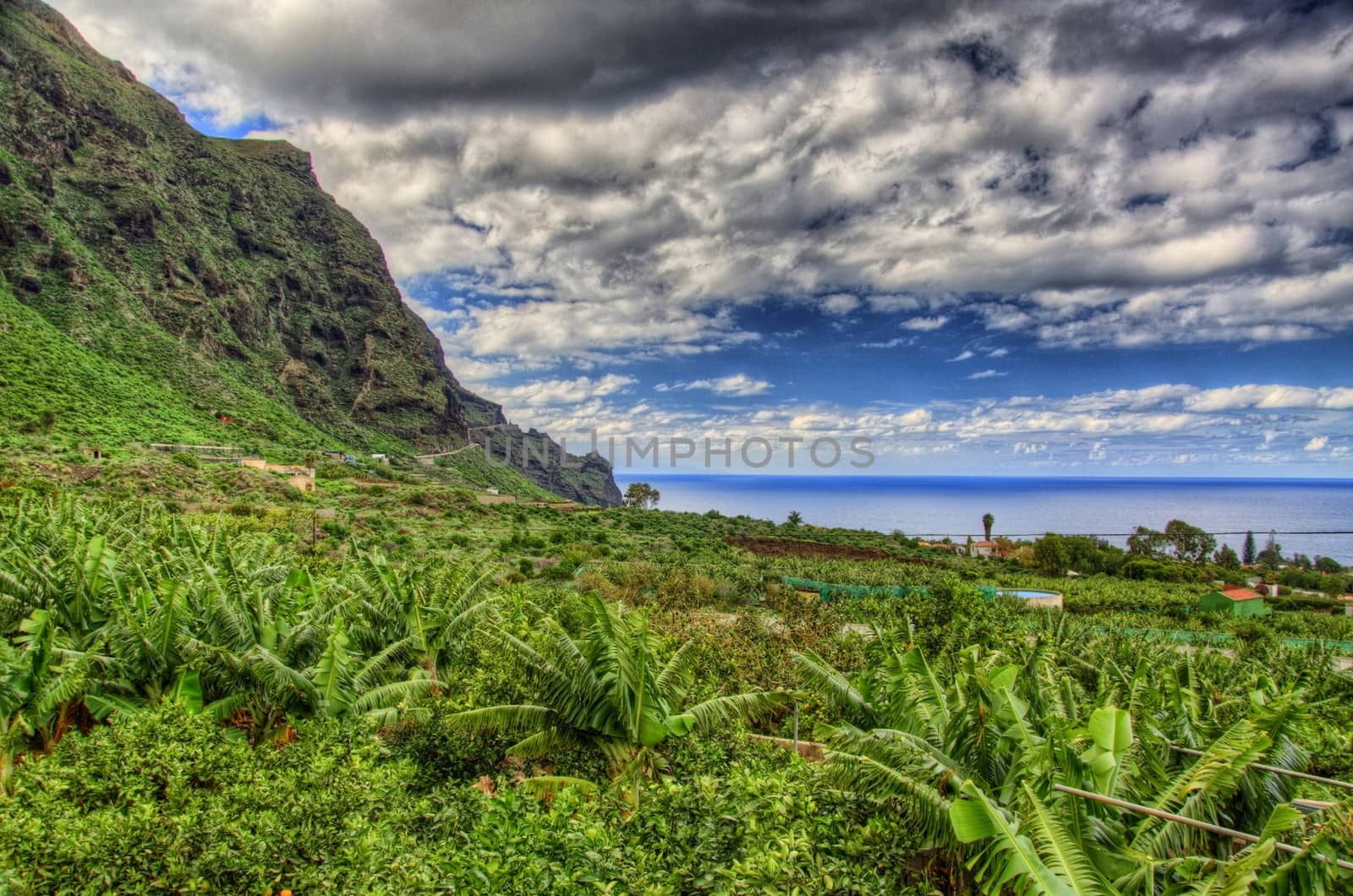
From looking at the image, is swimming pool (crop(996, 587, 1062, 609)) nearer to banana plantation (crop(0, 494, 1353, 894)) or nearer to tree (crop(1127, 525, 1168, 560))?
banana plantation (crop(0, 494, 1353, 894))

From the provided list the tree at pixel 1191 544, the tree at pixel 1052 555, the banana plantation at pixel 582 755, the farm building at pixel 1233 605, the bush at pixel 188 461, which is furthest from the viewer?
the tree at pixel 1191 544

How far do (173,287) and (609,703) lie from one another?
8782 centimetres

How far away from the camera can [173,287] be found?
7269 cm

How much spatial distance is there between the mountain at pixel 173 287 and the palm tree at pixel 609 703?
159 feet

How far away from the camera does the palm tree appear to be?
7.77 m

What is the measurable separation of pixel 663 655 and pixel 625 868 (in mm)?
→ 5470

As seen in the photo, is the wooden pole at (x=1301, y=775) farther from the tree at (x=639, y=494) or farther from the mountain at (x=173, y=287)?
the tree at (x=639, y=494)

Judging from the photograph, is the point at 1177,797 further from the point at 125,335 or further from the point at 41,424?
the point at 125,335

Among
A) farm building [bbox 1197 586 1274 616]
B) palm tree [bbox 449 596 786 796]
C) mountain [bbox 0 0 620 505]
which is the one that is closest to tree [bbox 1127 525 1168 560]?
farm building [bbox 1197 586 1274 616]

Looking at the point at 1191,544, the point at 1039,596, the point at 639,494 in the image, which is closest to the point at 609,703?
the point at 1039,596

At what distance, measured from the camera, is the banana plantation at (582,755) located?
4.25 meters

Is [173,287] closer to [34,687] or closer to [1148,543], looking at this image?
[34,687]

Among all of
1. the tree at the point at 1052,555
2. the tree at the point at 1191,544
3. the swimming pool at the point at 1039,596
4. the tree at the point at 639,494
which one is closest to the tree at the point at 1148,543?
the tree at the point at 1191,544

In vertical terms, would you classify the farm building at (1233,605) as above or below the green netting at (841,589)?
below
